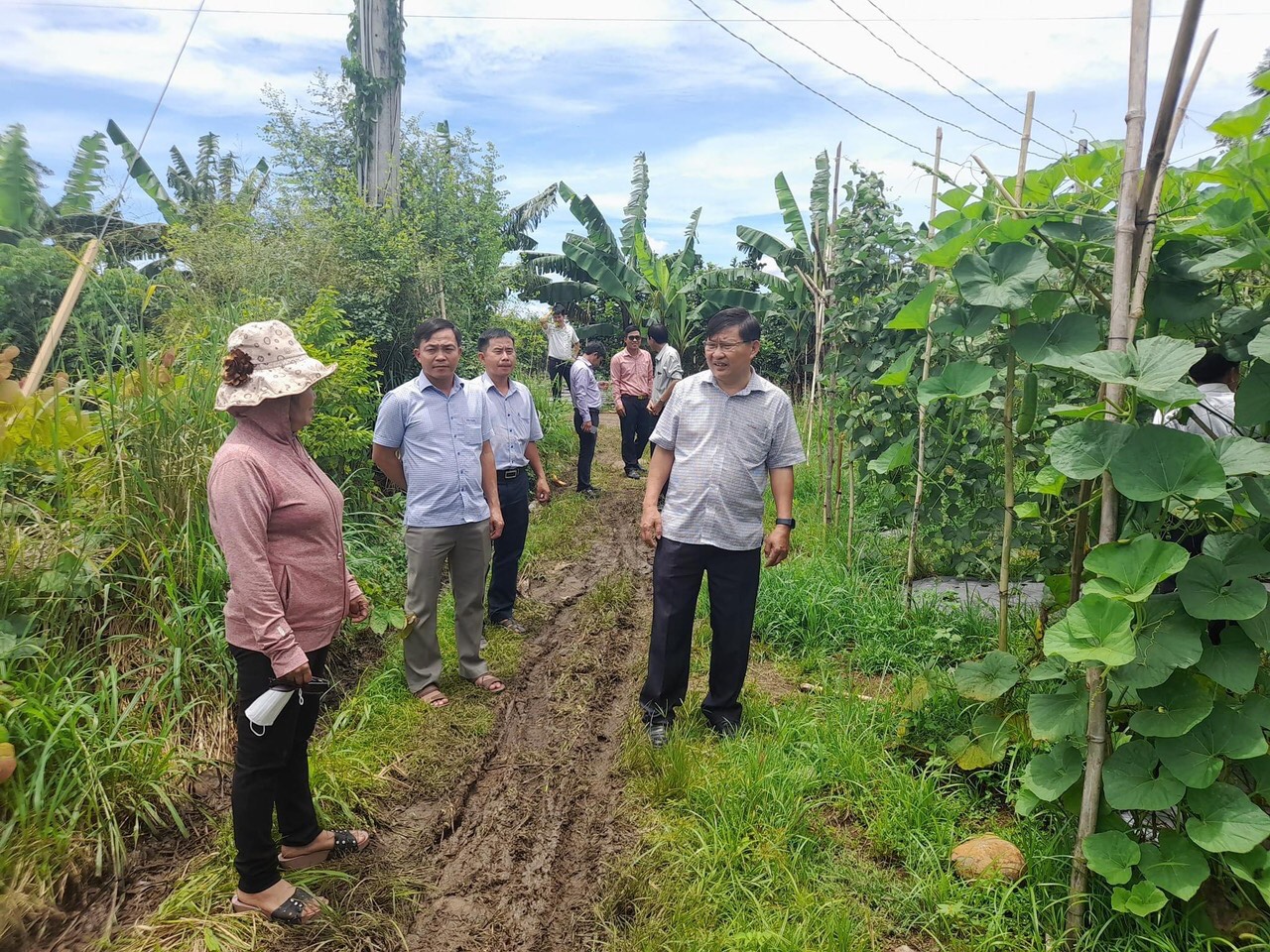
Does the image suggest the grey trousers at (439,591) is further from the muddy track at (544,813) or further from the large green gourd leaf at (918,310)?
the large green gourd leaf at (918,310)

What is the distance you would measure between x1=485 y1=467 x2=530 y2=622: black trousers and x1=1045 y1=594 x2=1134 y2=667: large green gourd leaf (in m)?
3.54

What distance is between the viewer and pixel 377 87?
28.1 ft

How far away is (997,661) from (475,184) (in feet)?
28.5

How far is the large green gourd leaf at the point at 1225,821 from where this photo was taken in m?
1.99

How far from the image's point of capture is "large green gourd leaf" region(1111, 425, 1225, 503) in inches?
75.7

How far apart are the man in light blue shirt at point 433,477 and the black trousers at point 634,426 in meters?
5.24

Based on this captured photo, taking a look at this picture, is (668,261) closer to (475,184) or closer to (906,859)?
(475,184)

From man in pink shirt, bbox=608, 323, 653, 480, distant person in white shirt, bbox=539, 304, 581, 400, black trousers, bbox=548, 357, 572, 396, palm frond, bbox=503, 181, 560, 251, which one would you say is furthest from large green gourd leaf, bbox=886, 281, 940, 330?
palm frond, bbox=503, 181, 560, 251

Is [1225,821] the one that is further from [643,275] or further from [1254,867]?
[643,275]

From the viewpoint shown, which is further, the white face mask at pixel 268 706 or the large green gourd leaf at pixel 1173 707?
the white face mask at pixel 268 706

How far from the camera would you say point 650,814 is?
126 inches

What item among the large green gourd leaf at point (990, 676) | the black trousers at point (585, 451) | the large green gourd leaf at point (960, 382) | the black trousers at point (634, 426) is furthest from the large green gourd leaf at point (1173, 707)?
the black trousers at point (634, 426)

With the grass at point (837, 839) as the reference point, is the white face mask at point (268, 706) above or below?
above

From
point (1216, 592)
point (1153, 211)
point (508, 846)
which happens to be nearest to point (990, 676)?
point (1216, 592)
